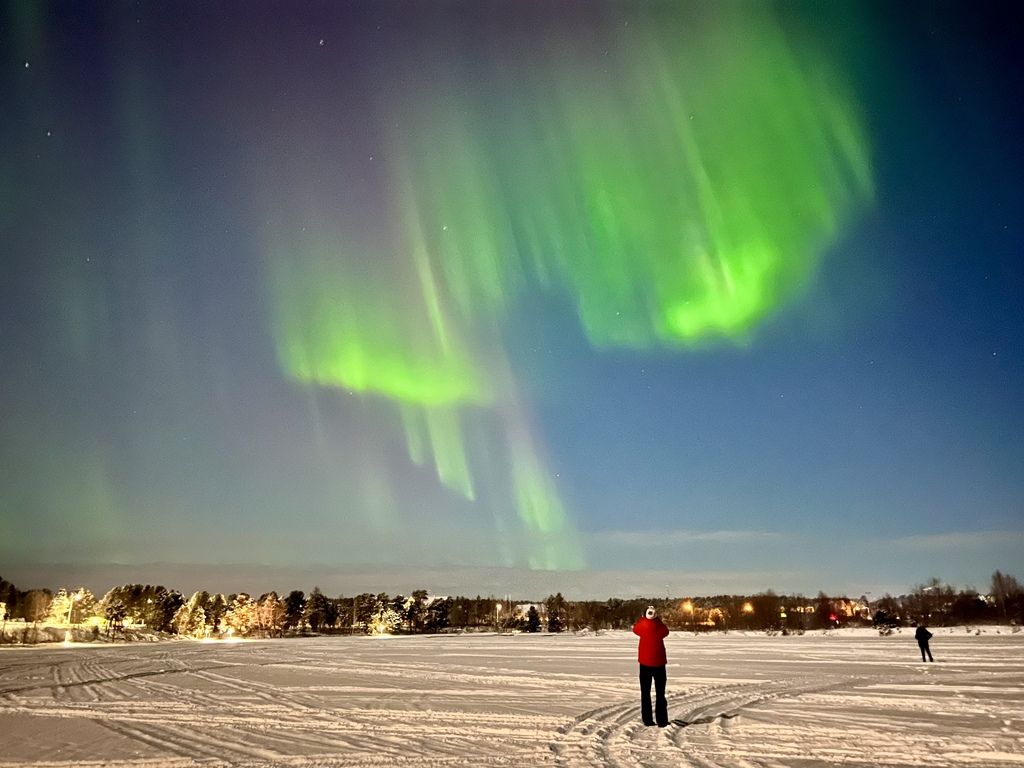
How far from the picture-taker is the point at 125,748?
382 inches

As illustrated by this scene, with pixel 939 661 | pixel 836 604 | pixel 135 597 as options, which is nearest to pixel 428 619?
pixel 135 597

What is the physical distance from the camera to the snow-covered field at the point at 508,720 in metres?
9.12

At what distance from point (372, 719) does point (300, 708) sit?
96.0 inches

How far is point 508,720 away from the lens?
1226cm

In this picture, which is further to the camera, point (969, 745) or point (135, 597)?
point (135, 597)

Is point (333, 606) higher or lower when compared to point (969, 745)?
lower

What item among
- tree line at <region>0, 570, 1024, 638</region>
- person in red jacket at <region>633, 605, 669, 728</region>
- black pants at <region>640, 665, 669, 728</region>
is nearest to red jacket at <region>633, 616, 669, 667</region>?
person in red jacket at <region>633, 605, 669, 728</region>

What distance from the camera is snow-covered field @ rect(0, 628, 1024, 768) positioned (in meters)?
9.12

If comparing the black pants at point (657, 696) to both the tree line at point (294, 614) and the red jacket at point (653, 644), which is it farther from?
the tree line at point (294, 614)

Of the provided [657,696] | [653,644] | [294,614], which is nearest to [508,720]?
[657,696]

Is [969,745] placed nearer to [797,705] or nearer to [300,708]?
[797,705]

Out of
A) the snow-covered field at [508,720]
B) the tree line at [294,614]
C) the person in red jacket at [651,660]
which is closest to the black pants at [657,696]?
the person in red jacket at [651,660]

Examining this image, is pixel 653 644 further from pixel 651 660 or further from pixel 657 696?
pixel 657 696

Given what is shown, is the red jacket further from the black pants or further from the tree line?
the tree line
